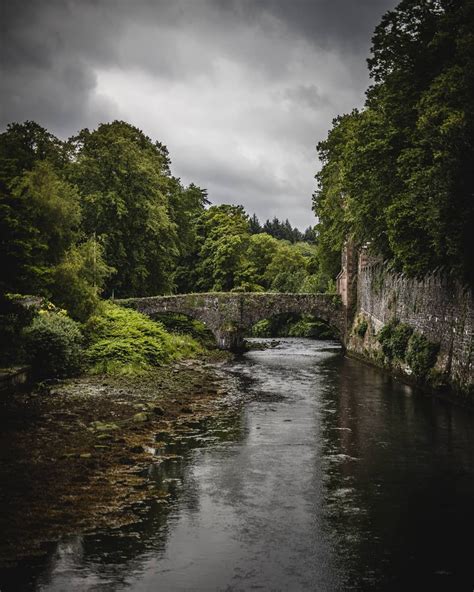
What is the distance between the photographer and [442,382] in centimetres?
2209

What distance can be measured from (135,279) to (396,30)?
82.9 ft

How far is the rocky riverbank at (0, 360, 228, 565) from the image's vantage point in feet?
33.0

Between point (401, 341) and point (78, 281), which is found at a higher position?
point (78, 281)

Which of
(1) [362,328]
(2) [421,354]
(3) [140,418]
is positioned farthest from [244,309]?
(3) [140,418]

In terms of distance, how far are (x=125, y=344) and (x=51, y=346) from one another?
5148 mm

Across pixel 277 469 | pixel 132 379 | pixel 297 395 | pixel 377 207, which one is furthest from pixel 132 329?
pixel 277 469

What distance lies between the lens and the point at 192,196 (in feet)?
177

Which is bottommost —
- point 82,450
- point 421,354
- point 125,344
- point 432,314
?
point 82,450

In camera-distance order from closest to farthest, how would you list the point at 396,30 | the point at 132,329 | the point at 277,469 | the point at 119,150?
the point at 277,469 < the point at 396,30 < the point at 132,329 < the point at 119,150

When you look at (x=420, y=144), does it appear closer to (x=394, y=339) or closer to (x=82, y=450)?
Answer: (x=394, y=339)

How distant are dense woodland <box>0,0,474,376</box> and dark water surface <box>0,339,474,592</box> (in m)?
6.14

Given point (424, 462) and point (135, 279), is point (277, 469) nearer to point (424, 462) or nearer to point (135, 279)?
point (424, 462)

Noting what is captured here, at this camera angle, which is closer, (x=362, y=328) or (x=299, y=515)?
(x=299, y=515)

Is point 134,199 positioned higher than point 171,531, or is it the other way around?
point 134,199
